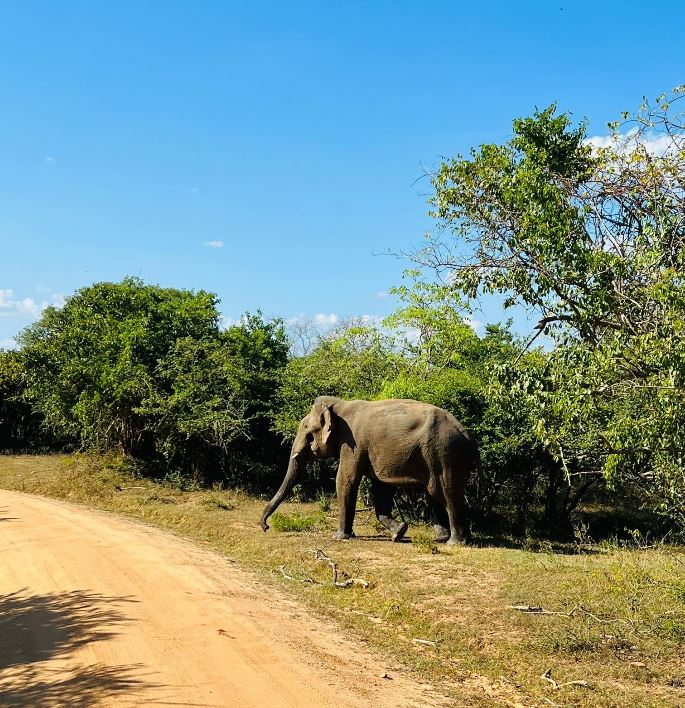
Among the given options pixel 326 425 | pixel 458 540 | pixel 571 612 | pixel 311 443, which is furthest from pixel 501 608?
pixel 311 443

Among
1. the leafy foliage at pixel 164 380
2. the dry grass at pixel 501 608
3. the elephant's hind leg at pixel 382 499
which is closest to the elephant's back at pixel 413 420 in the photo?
the elephant's hind leg at pixel 382 499

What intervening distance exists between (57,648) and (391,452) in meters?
7.71

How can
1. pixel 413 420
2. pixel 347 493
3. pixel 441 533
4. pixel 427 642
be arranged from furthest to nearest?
pixel 441 533
pixel 347 493
pixel 413 420
pixel 427 642

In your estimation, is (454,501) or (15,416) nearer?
(454,501)

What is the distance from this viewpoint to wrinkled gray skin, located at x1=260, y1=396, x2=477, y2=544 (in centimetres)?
1362

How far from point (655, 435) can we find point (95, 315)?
20.1 metres

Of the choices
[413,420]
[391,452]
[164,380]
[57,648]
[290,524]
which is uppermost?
[164,380]

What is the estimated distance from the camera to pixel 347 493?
14391mm

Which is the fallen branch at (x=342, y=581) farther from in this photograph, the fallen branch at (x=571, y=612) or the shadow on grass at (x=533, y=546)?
the shadow on grass at (x=533, y=546)

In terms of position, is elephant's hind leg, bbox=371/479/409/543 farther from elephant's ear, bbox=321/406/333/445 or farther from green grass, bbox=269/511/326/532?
green grass, bbox=269/511/326/532

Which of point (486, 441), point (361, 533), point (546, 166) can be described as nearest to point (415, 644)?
point (546, 166)

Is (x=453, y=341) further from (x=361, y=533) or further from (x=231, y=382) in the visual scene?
(x=231, y=382)

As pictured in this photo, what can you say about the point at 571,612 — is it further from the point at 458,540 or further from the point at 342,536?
the point at 342,536

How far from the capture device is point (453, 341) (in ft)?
55.3
